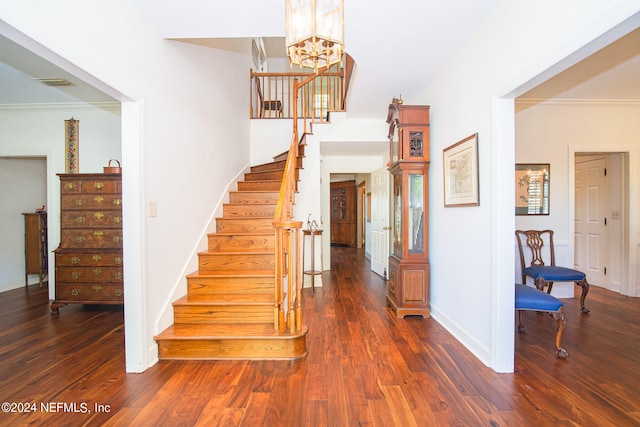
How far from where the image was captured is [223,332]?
8.00ft

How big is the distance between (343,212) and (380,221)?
4752 mm

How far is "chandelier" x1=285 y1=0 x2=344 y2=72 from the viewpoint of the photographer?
140cm

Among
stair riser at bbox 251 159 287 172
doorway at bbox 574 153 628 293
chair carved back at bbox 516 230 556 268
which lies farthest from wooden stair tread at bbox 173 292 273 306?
doorway at bbox 574 153 628 293

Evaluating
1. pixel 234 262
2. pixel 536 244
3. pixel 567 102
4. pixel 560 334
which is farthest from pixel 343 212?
pixel 560 334

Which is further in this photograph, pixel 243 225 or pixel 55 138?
pixel 55 138

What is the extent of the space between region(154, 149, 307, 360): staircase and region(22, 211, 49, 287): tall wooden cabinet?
328 centimetres

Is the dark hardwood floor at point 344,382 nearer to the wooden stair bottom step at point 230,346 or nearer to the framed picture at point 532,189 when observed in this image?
the wooden stair bottom step at point 230,346

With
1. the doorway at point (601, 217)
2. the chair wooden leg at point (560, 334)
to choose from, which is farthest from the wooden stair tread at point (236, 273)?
the doorway at point (601, 217)

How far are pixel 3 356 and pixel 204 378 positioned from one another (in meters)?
1.85

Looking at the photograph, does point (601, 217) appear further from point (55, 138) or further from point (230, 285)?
point (55, 138)

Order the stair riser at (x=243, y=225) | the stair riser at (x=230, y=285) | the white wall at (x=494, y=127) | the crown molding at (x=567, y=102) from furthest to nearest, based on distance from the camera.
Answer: the crown molding at (x=567, y=102) → the stair riser at (x=243, y=225) → the stair riser at (x=230, y=285) → the white wall at (x=494, y=127)

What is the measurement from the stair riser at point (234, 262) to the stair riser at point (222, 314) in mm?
536

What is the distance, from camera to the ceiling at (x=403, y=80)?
267cm

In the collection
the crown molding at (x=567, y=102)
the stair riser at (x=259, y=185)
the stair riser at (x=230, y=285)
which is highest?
the crown molding at (x=567, y=102)
